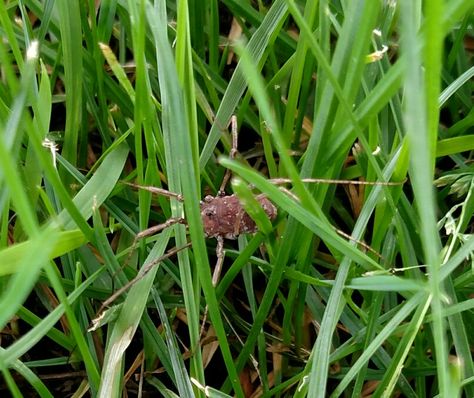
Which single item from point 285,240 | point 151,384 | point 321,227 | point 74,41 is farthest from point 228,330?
point 74,41

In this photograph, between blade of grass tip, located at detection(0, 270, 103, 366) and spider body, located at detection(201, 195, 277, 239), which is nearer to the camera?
blade of grass tip, located at detection(0, 270, 103, 366)

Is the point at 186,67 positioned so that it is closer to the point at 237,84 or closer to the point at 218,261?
the point at 237,84

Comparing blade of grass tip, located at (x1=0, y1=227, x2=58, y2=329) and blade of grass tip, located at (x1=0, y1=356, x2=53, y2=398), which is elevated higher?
blade of grass tip, located at (x1=0, y1=227, x2=58, y2=329)

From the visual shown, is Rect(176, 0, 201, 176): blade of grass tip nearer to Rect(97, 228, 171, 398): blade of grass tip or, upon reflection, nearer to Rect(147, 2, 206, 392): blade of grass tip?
Rect(147, 2, 206, 392): blade of grass tip

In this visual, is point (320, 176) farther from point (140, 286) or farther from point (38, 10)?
point (38, 10)

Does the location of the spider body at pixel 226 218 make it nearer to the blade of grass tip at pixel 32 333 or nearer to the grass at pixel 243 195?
the grass at pixel 243 195

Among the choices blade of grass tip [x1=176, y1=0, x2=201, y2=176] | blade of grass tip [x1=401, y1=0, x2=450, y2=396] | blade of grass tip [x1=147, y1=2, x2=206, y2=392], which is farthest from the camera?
blade of grass tip [x1=176, y1=0, x2=201, y2=176]

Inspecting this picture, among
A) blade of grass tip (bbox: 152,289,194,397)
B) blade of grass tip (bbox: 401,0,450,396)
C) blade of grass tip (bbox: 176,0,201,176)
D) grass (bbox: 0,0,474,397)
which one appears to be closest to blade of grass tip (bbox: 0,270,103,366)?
grass (bbox: 0,0,474,397)

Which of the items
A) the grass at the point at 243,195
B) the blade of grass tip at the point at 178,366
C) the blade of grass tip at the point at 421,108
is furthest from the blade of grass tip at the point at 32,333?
the blade of grass tip at the point at 421,108

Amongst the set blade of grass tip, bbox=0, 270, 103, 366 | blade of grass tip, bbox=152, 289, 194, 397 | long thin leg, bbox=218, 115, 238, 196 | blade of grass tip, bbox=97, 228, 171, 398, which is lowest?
blade of grass tip, bbox=152, 289, 194, 397
